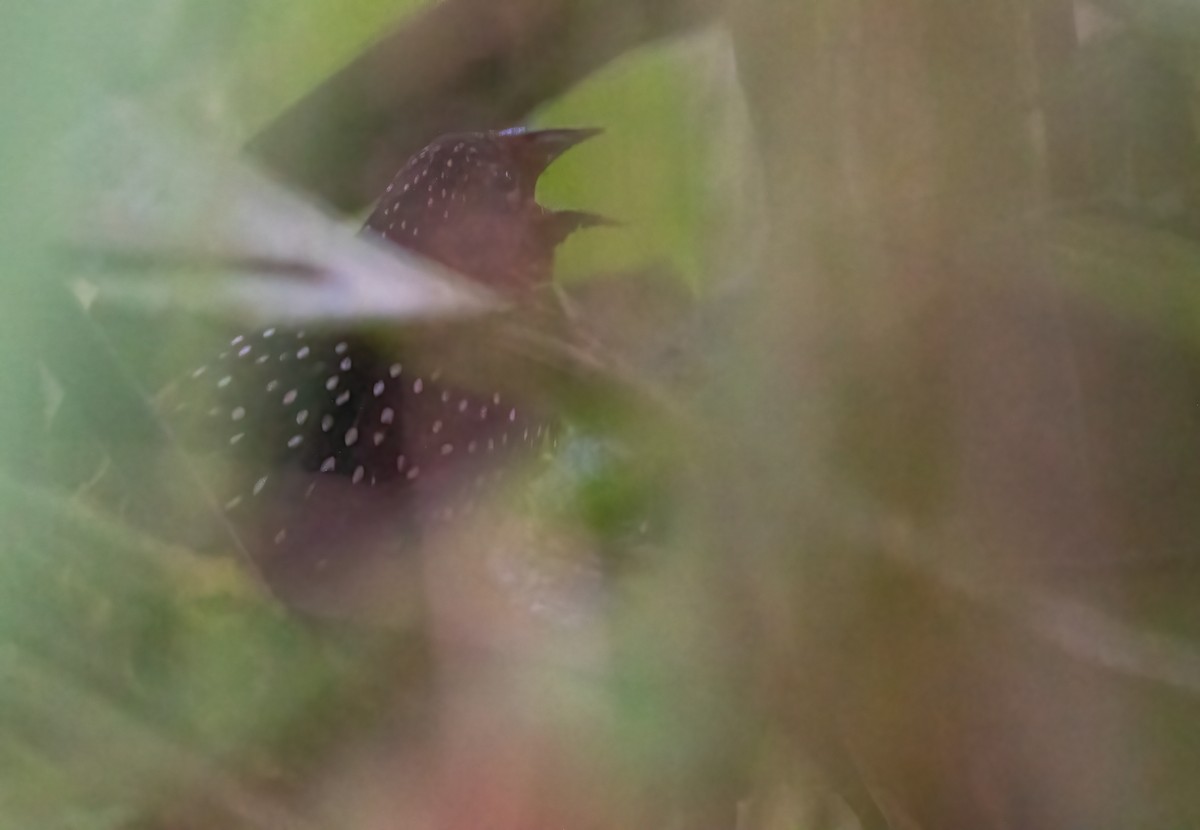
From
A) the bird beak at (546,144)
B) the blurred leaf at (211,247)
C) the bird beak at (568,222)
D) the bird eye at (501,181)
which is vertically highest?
the blurred leaf at (211,247)

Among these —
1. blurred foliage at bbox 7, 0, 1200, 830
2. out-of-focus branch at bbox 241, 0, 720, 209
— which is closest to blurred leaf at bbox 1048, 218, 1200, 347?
blurred foliage at bbox 7, 0, 1200, 830

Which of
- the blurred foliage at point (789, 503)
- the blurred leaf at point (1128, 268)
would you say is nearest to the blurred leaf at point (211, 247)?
the blurred foliage at point (789, 503)

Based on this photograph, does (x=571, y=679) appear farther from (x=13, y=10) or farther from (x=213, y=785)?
(x=13, y=10)

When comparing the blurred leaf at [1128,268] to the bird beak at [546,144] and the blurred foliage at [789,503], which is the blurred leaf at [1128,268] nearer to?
the blurred foliage at [789,503]

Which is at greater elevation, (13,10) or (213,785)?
(13,10)

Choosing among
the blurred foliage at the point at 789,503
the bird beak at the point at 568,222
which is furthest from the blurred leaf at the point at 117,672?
the bird beak at the point at 568,222

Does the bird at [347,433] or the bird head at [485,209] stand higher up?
the bird head at [485,209]

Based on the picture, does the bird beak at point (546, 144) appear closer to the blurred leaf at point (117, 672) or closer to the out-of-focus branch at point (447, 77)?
the out-of-focus branch at point (447, 77)

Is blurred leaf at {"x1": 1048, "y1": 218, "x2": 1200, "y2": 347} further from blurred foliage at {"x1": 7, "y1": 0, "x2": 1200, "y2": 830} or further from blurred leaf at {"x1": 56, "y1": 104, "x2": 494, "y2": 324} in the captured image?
blurred leaf at {"x1": 56, "y1": 104, "x2": 494, "y2": 324}

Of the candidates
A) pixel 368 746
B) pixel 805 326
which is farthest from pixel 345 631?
pixel 805 326
